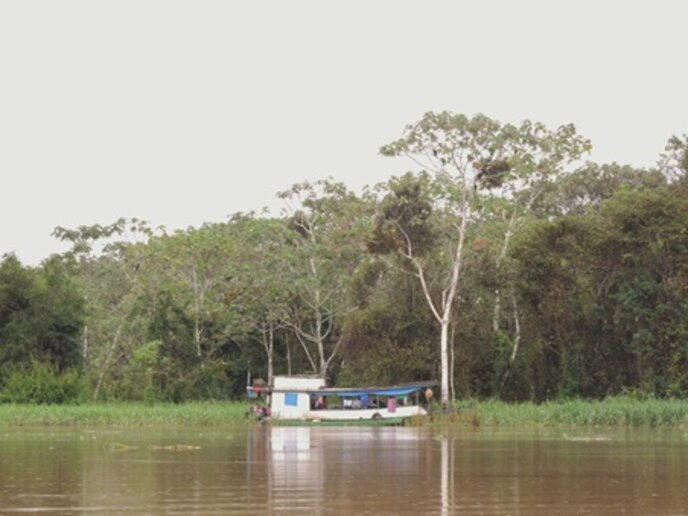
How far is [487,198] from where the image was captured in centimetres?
5016

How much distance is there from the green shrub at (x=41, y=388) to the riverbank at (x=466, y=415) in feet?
3.87

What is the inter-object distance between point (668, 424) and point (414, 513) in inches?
912

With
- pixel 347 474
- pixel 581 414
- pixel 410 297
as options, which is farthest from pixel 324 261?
pixel 347 474

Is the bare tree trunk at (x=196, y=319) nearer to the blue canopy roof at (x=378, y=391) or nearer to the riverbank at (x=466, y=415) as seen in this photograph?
the riverbank at (x=466, y=415)

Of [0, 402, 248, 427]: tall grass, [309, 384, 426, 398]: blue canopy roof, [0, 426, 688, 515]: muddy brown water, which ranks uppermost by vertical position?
[309, 384, 426, 398]: blue canopy roof

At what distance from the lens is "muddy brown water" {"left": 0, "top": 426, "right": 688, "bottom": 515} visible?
1566 cm

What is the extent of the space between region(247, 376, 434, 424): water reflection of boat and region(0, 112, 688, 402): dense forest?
2295mm

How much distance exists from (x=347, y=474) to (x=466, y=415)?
66.5ft

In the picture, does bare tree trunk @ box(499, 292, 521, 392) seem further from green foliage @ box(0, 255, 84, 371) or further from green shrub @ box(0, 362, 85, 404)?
green foliage @ box(0, 255, 84, 371)

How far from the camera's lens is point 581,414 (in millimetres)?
37781

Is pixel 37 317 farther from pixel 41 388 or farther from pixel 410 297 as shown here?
pixel 410 297

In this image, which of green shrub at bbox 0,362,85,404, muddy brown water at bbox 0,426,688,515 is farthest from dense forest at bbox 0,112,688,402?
muddy brown water at bbox 0,426,688,515

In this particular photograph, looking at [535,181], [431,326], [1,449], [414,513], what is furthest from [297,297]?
[414,513]

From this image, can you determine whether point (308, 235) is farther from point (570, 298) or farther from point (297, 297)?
point (570, 298)
